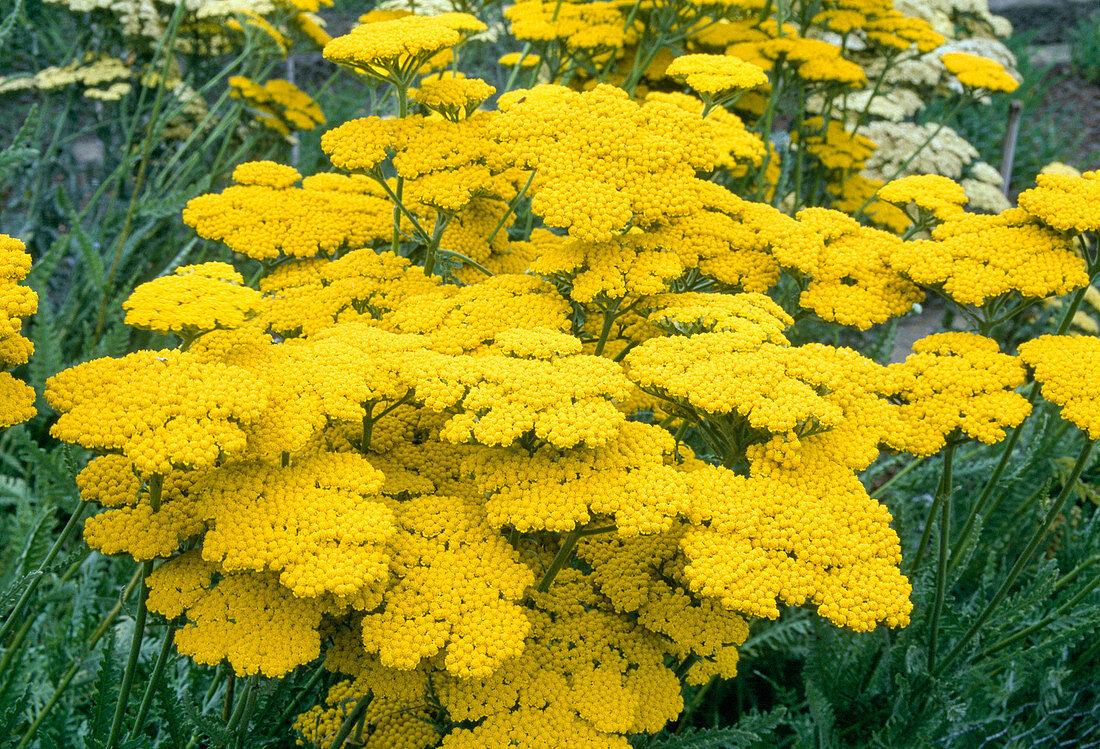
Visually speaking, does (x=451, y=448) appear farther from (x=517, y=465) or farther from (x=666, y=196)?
(x=666, y=196)

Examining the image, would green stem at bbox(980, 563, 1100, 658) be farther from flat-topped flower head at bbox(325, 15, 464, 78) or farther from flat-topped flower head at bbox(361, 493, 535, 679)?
flat-topped flower head at bbox(325, 15, 464, 78)

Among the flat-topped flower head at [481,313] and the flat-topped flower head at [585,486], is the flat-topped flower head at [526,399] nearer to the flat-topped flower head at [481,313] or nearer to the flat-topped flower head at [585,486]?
the flat-topped flower head at [585,486]

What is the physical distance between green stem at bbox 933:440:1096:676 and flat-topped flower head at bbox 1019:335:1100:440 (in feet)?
0.33

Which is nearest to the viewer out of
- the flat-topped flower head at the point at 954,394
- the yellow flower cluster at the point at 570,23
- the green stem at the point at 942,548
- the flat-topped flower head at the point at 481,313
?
the flat-topped flower head at the point at 954,394

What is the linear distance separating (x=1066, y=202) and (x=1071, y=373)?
42 cm

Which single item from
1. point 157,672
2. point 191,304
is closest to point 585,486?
point 191,304

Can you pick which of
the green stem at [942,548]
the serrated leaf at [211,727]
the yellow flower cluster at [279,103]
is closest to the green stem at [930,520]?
the green stem at [942,548]

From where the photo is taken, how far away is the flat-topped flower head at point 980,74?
11.3 feet

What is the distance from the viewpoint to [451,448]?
72.5 inches

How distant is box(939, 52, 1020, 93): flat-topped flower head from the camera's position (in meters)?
3.46

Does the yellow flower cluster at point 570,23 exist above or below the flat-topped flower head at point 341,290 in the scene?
above

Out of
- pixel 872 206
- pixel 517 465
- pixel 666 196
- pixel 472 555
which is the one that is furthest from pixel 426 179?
pixel 872 206

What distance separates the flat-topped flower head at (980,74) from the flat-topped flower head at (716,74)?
1537 mm

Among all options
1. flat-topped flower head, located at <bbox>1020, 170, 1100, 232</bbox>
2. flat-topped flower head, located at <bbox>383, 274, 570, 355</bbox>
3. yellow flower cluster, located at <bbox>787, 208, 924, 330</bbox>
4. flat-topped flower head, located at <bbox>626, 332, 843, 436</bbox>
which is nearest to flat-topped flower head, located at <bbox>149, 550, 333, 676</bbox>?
flat-topped flower head, located at <bbox>383, 274, 570, 355</bbox>
